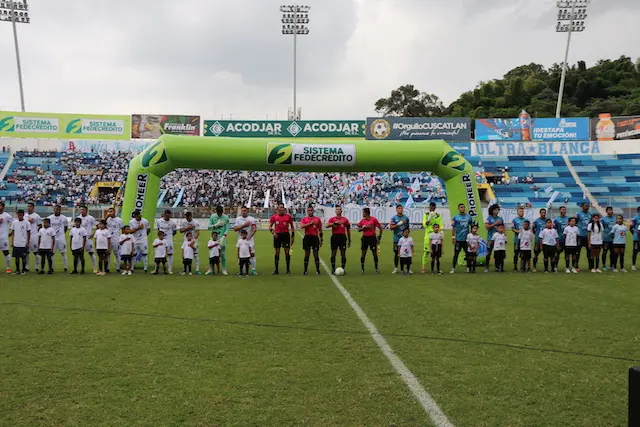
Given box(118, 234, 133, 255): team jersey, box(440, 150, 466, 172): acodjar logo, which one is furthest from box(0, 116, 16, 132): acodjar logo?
box(440, 150, 466, 172): acodjar logo

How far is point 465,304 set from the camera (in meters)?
8.59

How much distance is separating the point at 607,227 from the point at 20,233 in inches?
571

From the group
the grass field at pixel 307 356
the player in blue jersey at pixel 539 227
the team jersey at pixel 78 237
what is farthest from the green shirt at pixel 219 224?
the player in blue jersey at pixel 539 227

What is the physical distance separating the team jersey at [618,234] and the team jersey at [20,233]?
14400 millimetres

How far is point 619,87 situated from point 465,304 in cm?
7241

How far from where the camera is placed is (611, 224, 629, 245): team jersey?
42.5 ft

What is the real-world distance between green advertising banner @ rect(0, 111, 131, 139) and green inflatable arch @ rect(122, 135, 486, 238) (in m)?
35.2

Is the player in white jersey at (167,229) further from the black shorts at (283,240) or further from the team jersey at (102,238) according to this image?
the black shorts at (283,240)

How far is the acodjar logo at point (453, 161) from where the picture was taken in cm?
1403

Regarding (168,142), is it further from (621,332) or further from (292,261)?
(621,332)

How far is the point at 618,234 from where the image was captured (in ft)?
42.6

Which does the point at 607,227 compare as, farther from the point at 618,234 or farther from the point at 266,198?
the point at 266,198

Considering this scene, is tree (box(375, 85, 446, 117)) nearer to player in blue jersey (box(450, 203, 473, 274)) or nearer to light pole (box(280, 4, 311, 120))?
light pole (box(280, 4, 311, 120))

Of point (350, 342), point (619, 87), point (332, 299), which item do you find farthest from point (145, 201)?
point (619, 87)
